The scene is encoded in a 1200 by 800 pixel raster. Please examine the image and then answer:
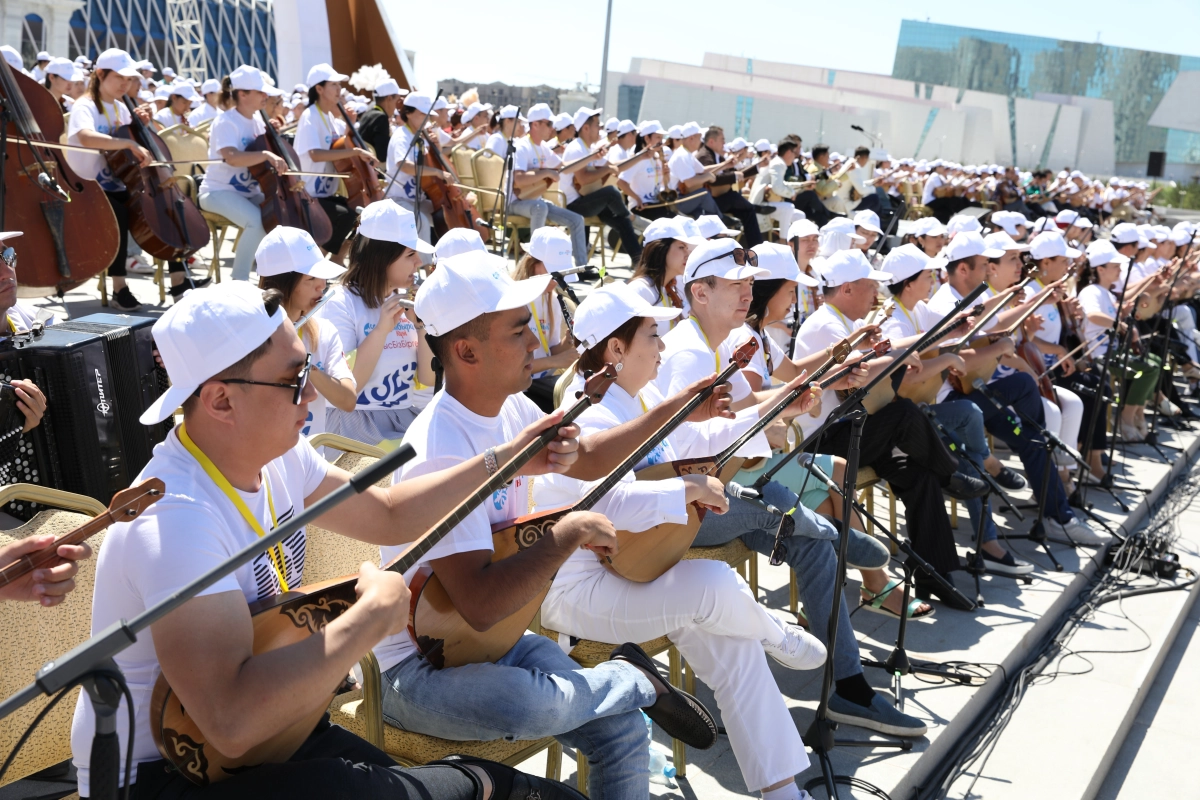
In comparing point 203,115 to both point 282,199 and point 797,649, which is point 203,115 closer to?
point 282,199

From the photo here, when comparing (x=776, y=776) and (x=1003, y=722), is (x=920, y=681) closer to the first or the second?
(x=1003, y=722)

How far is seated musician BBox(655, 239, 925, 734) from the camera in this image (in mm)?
3621

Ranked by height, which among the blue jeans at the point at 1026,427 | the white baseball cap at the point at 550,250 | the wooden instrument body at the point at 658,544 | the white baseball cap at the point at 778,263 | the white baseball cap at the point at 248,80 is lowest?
the blue jeans at the point at 1026,427

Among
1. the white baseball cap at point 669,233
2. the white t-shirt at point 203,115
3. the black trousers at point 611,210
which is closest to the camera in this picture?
the white baseball cap at point 669,233

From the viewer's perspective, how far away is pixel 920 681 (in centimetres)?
407

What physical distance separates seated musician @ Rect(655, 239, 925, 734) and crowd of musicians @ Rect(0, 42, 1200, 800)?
1cm

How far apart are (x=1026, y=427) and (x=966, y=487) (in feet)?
4.94

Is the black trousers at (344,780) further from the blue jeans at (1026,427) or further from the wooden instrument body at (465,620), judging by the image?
the blue jeans at (1026,427)

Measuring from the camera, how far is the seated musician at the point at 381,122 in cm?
915

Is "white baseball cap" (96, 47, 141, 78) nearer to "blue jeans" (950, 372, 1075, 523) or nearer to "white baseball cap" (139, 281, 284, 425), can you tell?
"blue jeans" (950, 372, 1075, 523)

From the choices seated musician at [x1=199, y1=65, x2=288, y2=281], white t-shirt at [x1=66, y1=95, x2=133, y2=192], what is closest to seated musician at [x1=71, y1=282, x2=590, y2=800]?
white t-shirt at [x1=66, y1=95, x2=133, y2=192]

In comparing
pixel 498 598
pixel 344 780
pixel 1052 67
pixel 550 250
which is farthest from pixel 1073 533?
pixel 1052 67

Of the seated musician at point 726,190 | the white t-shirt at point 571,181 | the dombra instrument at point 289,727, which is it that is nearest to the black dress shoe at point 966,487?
the dombra instrument at point 289,727

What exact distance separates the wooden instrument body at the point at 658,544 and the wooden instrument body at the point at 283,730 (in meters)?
1.15
